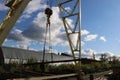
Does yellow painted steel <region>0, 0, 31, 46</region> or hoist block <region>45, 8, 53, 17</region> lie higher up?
hoist block <region>45, 8, 53, 17</region>

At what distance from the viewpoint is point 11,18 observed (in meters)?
8.94

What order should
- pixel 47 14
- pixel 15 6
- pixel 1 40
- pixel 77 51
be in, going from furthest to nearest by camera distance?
pixel 77 51, pixel 47 14, pixel 15 6, pixel 1 40

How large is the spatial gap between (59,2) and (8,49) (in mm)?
11900

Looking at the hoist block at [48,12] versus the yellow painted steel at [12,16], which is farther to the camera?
the hoist block at [48,12]

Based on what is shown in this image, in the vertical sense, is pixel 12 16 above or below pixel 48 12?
below

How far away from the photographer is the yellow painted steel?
8.72 meters

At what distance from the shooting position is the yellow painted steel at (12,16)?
28.6 feet

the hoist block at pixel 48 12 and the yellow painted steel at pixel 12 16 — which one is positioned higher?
the hoist block at pixel 48 12

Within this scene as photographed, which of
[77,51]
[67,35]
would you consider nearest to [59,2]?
[67,35]

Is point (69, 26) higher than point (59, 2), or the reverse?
point (59, 2)

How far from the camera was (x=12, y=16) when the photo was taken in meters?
8.98

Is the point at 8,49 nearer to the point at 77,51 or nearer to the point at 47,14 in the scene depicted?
the point at 77,51

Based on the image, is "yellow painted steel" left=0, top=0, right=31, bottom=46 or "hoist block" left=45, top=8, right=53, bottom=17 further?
"hoist block" left=45, top=8, right=53, bottom=17

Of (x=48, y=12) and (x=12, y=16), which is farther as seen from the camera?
(x=48, y=12)
